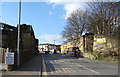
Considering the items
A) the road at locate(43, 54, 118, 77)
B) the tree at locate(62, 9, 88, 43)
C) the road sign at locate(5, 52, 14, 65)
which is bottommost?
the road at locate(43, 54, 118, 77)

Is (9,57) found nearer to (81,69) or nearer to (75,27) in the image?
(81,69)

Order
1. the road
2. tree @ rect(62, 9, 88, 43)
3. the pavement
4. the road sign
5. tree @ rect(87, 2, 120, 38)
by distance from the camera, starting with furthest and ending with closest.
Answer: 1. tree @ rect(62, 9, 88, 43)
2. tree @ rect(87, 2, 120, 38)
3. the road sign
4. the road
5. the pavement

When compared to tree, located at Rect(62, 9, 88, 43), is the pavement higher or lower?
lower

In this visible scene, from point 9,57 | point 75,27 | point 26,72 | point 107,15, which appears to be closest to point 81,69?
point 26,72

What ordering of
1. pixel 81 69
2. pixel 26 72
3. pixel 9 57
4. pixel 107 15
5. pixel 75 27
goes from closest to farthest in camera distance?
1. pixel 26 72
2. pixel 9 57
3. pixel 81 69
4. pixel 107 15
5. pixel 75 27

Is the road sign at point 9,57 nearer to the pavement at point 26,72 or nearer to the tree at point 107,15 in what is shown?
the pavement at point 26,72

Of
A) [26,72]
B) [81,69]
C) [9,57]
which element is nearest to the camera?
[26,72]

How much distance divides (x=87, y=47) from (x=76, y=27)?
554 inches

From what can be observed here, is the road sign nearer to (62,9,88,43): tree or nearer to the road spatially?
the road

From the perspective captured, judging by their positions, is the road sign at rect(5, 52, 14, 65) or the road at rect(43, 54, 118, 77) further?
the road sign at rect(5, 52, 14, 65)

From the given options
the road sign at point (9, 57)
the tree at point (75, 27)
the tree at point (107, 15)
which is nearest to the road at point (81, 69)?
the road sign at point (9, 57)

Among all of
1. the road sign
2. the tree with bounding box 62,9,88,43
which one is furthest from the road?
the tree with bounding box 62,9,88,43

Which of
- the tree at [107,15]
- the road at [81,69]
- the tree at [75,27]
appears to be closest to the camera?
the road at [81,69]

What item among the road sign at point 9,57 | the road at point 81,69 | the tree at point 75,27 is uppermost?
the tree at point 75,27
